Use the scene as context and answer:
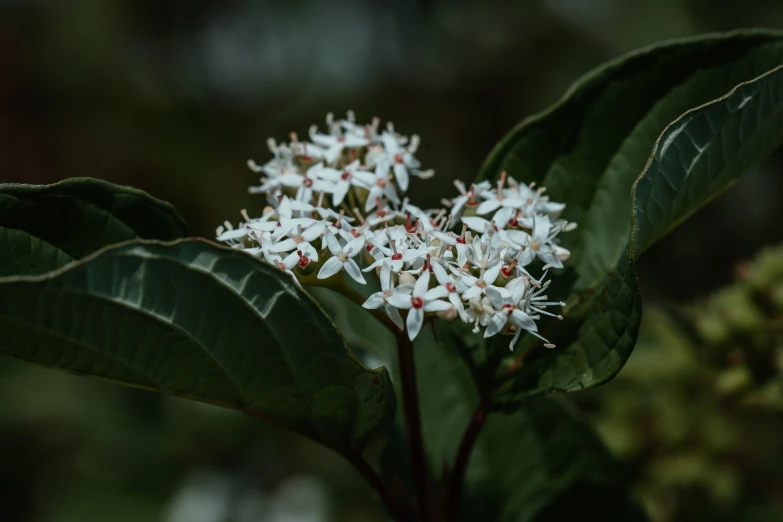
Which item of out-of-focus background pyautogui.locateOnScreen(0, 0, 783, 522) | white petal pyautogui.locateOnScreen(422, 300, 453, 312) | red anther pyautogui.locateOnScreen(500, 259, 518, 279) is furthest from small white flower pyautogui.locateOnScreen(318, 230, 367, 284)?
out-of-focus background pyautogui.locateOnScreen(0, 0, 783, 522)

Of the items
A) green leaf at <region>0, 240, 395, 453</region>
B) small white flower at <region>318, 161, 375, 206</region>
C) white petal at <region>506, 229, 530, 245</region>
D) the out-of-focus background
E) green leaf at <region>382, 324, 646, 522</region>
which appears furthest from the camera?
the out-of-focus background

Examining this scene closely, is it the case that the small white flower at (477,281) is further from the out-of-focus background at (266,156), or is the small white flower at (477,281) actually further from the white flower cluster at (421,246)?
the out-of-focus background at (266,156)

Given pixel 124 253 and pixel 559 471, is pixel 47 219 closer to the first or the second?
pixel 124 253

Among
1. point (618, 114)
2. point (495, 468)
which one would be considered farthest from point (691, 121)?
point (495, 468)

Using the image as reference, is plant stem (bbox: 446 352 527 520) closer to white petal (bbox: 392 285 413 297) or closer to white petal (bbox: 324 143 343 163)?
white petal (bbox: 392 285 413 297)

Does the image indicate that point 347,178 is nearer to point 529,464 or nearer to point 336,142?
point 336,142

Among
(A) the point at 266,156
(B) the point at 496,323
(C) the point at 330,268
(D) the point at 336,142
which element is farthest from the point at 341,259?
(A) the point at 266,156

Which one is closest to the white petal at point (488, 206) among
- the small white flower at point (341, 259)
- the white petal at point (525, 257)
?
the white petal at point (525, 257)
